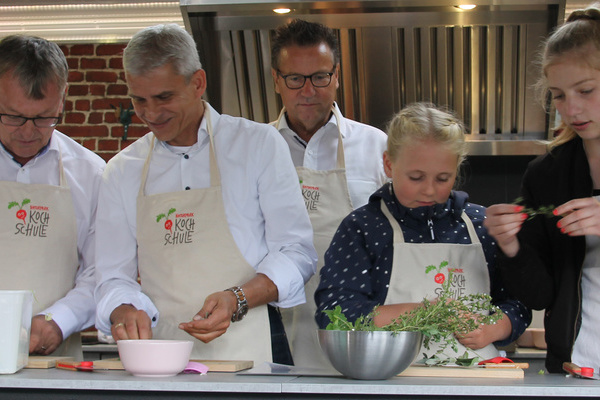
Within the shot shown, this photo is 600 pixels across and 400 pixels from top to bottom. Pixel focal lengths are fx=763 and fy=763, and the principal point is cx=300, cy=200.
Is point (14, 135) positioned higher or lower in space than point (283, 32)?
lower

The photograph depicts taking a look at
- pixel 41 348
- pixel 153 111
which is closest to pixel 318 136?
pixel 153 111

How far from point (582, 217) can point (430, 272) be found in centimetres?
44

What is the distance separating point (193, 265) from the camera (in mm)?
2115

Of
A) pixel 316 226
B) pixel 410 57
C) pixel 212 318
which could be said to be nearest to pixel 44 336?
pixel 212 318

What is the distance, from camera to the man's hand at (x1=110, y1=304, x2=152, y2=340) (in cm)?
188

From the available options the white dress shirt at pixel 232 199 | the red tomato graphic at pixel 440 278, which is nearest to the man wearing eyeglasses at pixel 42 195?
the white dress shirt at pixel 232 199

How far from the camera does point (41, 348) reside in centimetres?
212

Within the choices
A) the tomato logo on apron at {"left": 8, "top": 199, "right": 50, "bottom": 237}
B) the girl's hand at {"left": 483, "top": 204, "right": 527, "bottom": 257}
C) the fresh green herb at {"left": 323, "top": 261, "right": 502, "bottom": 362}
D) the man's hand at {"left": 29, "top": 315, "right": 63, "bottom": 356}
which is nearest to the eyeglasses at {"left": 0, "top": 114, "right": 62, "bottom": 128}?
the tomato logo on apron at {"left": 8, "top": 199, "right": 50, "bottom": 237}

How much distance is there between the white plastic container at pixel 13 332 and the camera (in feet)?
5.23

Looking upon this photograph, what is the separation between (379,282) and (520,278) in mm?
359

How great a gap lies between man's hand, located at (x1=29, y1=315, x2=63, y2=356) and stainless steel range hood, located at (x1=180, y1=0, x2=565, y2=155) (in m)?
1.57

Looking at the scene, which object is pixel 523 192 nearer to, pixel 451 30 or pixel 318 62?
pixel 318 62

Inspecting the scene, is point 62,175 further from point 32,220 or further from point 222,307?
point 222,307

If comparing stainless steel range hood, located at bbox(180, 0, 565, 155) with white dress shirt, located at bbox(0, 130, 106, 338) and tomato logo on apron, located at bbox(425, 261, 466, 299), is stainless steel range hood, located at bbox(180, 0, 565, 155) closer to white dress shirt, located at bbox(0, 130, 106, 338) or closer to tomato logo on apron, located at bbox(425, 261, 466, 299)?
white dress shirt, located at bbox(0, 130, 106, 338)
